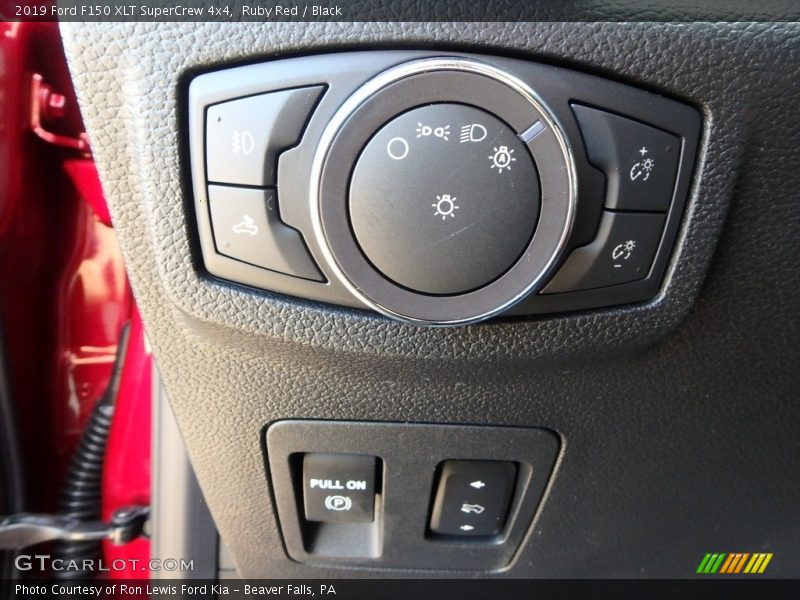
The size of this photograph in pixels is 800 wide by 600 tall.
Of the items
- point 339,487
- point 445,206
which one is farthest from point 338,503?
point 445,206

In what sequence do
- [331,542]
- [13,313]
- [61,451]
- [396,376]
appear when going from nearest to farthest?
1. [396,376]
2. [331,542]
3. [13,313]
4. [61,451]

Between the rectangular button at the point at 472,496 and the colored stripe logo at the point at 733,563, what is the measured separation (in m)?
0.21

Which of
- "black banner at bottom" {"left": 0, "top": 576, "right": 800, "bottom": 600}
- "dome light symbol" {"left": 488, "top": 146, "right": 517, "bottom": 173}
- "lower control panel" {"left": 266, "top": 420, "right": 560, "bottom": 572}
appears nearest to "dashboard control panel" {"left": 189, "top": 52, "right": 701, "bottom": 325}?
"dome light symbol" {"left": 488, "top": 146, "right": 517, "bottom": 173}

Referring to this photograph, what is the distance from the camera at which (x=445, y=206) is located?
1.19 feet

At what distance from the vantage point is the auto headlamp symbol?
21.2 inches

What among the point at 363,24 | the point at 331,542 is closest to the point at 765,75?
the point at 363,24

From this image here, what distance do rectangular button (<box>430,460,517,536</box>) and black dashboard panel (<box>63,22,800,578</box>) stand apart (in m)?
0.04

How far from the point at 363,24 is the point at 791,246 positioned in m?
0.29

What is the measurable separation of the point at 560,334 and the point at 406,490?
0.64ft

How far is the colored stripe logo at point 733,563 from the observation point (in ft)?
2.05

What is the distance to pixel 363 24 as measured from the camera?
364 mm

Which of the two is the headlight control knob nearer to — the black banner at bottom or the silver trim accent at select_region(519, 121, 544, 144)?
the silver trim accent at select_region(519, 121, 544, 144)

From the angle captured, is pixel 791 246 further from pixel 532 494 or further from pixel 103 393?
pixel 103 393

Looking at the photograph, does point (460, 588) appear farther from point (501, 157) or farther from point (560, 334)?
point (501, 157)
